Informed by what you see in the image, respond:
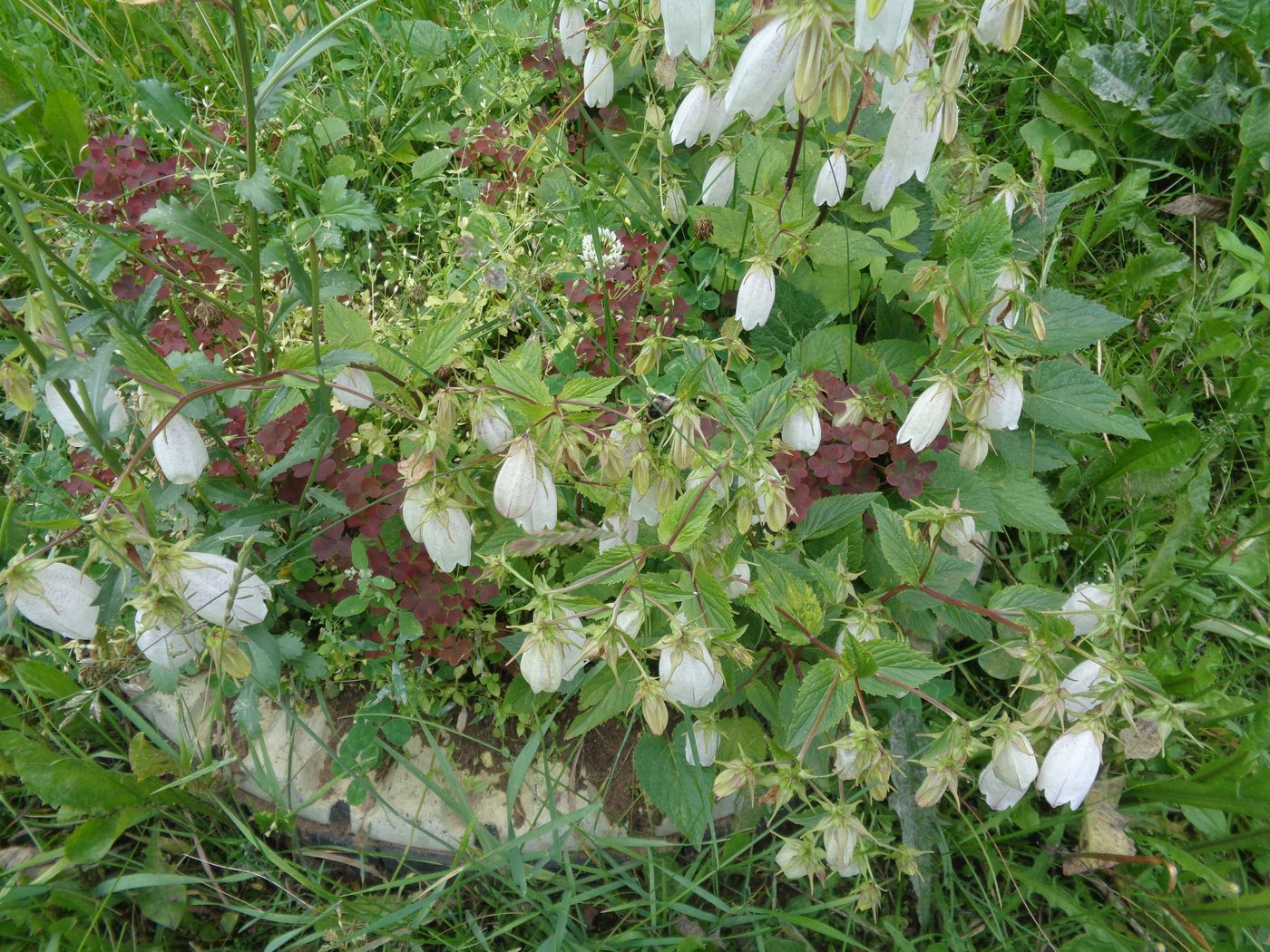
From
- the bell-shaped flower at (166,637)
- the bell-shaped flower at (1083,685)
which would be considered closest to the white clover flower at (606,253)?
the bell-shaped flower at (166,637)

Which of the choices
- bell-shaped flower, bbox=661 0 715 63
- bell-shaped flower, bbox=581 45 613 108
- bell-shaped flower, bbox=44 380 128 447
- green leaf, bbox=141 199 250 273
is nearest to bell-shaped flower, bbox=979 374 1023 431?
bell-shaped flower, bbox=661 0 715 63

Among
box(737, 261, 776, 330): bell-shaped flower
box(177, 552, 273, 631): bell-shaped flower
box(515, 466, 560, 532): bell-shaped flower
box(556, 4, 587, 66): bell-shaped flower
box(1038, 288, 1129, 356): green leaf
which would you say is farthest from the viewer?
box(556, 4, 587, 66): bell-shaped flower

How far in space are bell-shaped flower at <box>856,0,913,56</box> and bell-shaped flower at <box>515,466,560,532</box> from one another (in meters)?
0.76

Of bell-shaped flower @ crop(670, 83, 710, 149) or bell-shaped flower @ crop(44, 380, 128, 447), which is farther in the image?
bell-shaped flower @ crop(670, 83, 710, 149)

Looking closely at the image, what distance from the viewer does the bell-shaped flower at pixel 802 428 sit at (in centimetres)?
171

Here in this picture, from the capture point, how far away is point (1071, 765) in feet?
5.04

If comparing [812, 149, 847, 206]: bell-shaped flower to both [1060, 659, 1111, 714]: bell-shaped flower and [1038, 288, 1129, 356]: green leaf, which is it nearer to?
[1038, 288, 1129, 356]: green leaf

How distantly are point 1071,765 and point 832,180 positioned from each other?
4.01 ft

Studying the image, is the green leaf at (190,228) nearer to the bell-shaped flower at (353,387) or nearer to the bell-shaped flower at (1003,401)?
the bell-shaped flower at (353,387)

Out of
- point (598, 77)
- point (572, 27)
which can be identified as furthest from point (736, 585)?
point (572, 27)

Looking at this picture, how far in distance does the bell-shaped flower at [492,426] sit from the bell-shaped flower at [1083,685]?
1042 millimetres

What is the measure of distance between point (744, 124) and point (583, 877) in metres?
1.73

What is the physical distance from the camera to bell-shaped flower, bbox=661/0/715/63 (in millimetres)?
1354

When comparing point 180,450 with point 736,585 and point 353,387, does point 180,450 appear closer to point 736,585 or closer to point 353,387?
point 353,387
